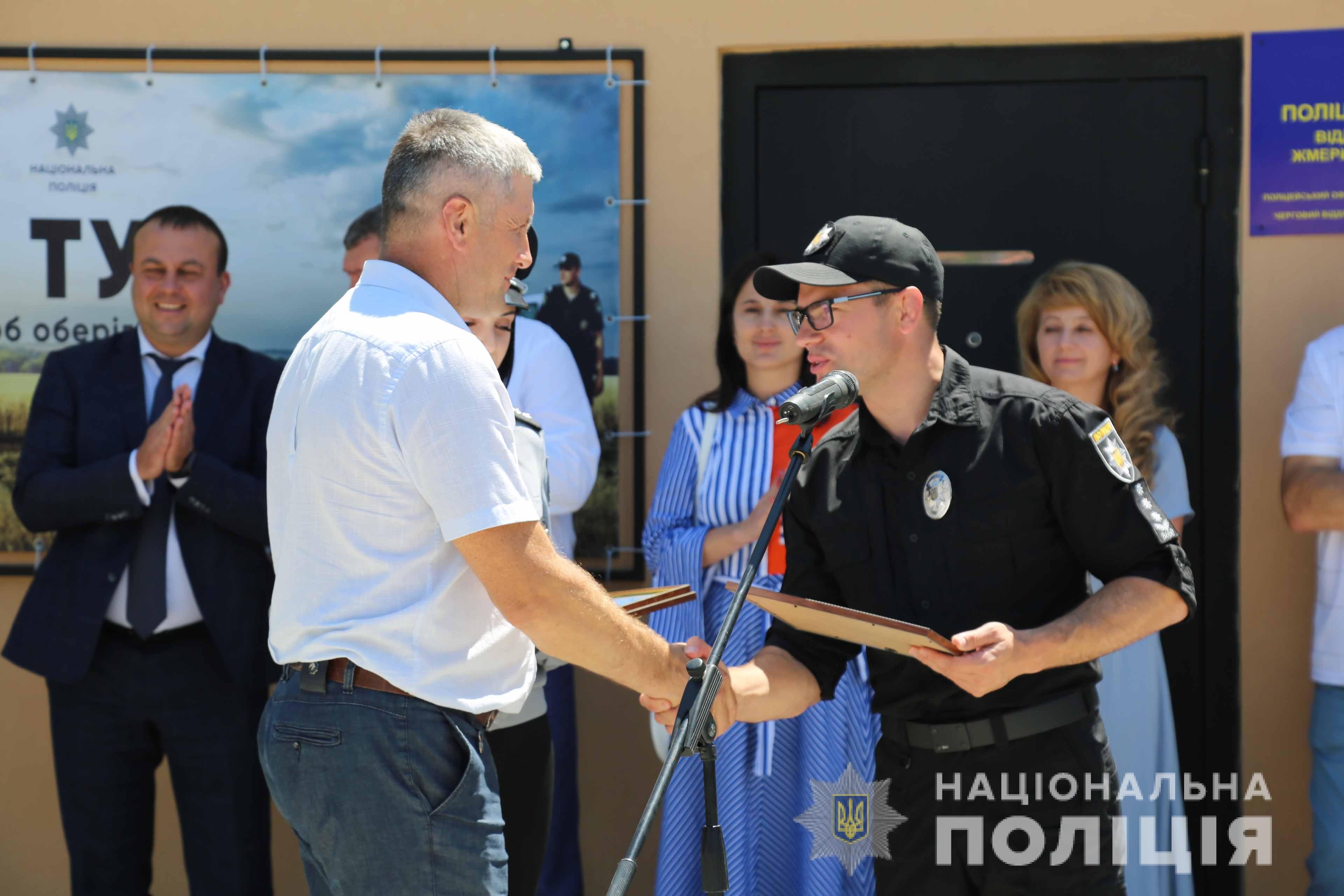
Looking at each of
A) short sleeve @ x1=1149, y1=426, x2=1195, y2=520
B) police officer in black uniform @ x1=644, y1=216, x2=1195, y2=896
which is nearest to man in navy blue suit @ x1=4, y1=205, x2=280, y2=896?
police officer in black uniform @ x1=644, y1=216, x2=1195, y2=896

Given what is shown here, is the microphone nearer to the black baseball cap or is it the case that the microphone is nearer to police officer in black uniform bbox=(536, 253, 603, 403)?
the black baseball cap

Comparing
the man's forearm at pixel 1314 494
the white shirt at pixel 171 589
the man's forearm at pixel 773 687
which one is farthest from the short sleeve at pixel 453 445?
the man's forearm at pixel 1314 494

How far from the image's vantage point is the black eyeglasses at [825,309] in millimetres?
2521

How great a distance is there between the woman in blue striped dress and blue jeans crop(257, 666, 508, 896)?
151 centimetres

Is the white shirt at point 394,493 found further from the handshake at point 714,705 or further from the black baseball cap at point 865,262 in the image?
the black baseball cap at point 865,262

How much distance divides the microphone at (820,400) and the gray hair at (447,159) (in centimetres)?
67

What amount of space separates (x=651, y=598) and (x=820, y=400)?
610 millimetres

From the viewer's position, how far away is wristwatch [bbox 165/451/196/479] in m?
3.50

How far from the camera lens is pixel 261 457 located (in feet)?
12.1

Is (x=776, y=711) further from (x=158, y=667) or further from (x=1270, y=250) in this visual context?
(x=1270, y=250)

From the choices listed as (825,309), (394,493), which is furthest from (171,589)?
(825,309)

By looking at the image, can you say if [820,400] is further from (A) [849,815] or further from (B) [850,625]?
(A) [849,815]

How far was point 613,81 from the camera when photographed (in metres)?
4.27

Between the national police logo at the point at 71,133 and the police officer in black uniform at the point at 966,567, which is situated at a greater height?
the national police logo at the point at 71,133
